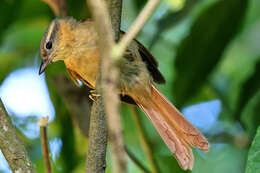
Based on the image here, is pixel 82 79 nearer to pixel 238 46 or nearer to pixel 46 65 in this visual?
pixel 46 65

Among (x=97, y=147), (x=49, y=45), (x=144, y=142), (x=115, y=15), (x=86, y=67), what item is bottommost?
(x=144, y=142)

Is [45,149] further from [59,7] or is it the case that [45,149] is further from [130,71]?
[59,7]

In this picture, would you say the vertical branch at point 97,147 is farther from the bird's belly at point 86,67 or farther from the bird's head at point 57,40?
the bird's head at point 57,40

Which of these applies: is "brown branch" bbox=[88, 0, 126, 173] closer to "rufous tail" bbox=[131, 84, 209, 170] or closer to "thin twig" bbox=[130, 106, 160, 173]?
"rufous tail" bbox=[131, 84, 209, 170]

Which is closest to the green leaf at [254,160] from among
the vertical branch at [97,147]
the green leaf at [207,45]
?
the vertical branch at [97,147]

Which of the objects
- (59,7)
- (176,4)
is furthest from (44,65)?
(176,4)

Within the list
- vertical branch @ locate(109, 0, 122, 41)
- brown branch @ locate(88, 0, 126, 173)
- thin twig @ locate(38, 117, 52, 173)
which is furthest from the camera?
vertical branch @ locate(109, 0, 122, 41)

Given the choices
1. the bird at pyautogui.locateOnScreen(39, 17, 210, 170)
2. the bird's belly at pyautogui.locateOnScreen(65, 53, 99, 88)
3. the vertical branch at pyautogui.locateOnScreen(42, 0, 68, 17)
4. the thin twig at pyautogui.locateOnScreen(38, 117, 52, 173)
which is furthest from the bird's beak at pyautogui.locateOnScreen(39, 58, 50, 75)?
the thin twig at pyautogui.locateOnScreen(38, 117, 52, 173)
